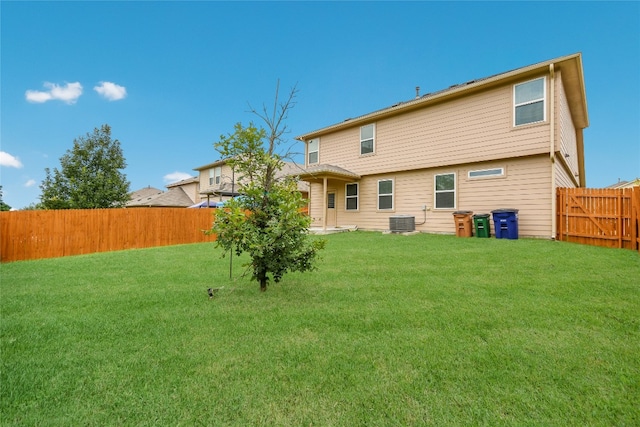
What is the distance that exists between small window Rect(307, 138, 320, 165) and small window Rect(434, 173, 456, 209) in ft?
22.6

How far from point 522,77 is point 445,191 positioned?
4276 mm

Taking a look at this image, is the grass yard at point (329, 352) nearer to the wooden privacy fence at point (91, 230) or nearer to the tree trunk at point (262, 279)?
the tree trunk at point (262, 279)

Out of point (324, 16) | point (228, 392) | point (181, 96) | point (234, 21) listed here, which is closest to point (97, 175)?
point (181, 96)

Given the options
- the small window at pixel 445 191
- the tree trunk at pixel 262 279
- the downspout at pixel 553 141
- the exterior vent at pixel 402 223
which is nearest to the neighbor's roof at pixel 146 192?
the exterior vent at pixel 402 223

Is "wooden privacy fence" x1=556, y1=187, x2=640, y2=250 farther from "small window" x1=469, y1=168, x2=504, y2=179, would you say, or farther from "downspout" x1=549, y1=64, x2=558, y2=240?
"small window" x1=469, y1=168, x2=504, y2=179

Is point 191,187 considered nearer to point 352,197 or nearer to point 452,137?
point 352,197

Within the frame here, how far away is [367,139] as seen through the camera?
13578 mm

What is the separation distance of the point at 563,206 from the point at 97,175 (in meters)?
21.2

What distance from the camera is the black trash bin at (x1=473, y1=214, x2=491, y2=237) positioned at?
942cm

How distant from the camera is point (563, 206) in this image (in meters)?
8.54

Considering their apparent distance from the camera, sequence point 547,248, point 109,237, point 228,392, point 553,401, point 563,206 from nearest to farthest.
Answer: point 553,401, point 228,392, point 547,248, point 563,206, point 109,237

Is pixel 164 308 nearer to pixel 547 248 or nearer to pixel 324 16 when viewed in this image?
pixel 547 248

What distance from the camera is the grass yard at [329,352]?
1595 mm

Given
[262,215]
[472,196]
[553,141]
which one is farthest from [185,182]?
[553,141]
